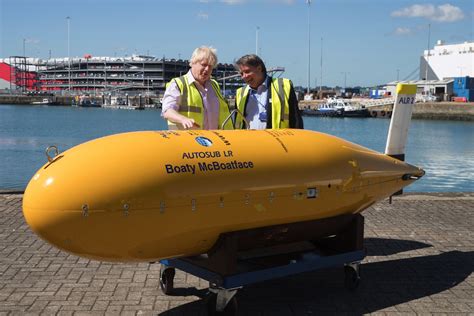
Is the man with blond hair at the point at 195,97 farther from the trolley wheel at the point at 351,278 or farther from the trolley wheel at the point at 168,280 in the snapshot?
the trolley wheel at the point at 351,278

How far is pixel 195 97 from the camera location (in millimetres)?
4242

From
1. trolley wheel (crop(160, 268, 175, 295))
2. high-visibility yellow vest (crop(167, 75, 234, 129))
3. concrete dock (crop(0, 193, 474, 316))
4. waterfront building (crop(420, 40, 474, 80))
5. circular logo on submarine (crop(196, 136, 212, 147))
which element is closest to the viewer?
circular logo on submarine (crop(196, 136, 212, 147))

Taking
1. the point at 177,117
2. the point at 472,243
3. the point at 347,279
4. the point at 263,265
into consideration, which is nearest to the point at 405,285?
the point at 347,279

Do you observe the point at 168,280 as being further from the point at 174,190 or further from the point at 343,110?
the point at 343,110

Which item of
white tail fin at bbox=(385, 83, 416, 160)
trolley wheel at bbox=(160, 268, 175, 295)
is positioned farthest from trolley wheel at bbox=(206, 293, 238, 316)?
white tail fin at bbox=(385, 83, 416, 160)

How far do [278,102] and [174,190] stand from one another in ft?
5.43

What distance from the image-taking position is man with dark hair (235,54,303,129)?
4.57 meters

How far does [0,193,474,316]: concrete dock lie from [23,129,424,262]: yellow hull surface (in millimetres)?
601

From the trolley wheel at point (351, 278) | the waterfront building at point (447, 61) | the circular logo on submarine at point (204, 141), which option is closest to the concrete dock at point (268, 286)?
the trolley wheel at point (351, 278)

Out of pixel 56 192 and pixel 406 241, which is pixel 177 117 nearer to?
pixel 56 192

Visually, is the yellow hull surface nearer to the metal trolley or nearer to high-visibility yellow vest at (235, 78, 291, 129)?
the metal trolley

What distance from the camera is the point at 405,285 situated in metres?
4.38

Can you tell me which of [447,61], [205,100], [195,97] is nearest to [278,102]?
[205,100]

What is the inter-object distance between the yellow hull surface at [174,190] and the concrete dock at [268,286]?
0.60 m
